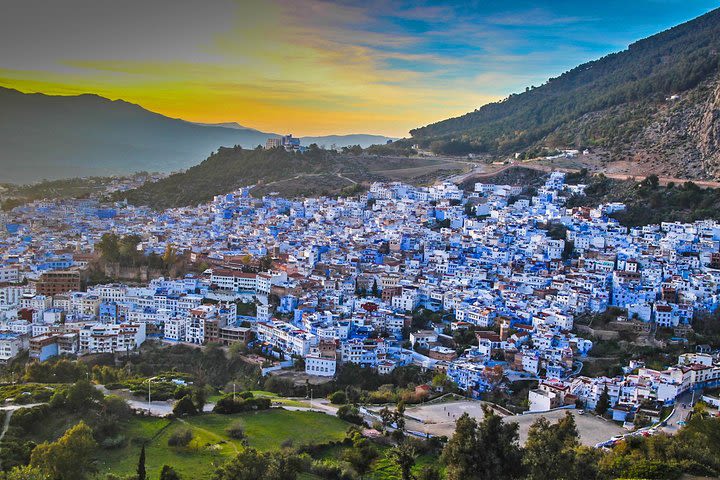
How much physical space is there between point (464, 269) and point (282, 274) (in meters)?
5.14

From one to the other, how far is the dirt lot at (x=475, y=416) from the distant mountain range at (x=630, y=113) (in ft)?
56.9

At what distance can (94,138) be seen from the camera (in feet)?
193

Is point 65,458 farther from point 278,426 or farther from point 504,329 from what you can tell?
point 504,329

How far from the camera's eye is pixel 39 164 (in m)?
42.1

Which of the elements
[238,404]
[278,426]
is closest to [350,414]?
[278,426]

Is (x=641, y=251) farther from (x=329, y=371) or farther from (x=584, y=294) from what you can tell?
(x=329, y=371)

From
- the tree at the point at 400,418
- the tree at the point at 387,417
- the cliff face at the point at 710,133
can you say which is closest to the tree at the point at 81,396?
the tree at the point at 387,417

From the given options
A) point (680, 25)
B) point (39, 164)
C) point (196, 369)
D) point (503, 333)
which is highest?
point (680, 25)

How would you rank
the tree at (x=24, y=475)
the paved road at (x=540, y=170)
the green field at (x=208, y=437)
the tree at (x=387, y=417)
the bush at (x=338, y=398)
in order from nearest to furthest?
1. the tree at (x=24, y=475)
2. the green field at (x=208, y=437)
3. the tree at (x=387, y=417)
4. the bush at (x=338, y=398)
5. the paved road at (x=540, y=170)

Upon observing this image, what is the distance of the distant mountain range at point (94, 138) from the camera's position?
35.8 m

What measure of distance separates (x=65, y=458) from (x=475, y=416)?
6.49 m

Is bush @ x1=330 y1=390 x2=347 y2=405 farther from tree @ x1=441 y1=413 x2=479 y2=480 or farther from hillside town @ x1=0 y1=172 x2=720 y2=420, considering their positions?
tree @ x1=441 y1=413 x2=479 y2=480

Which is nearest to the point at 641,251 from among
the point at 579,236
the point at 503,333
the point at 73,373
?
the point at 579,236

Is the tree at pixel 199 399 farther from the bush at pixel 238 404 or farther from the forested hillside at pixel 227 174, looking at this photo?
the forested hillside at pixel 227 174
